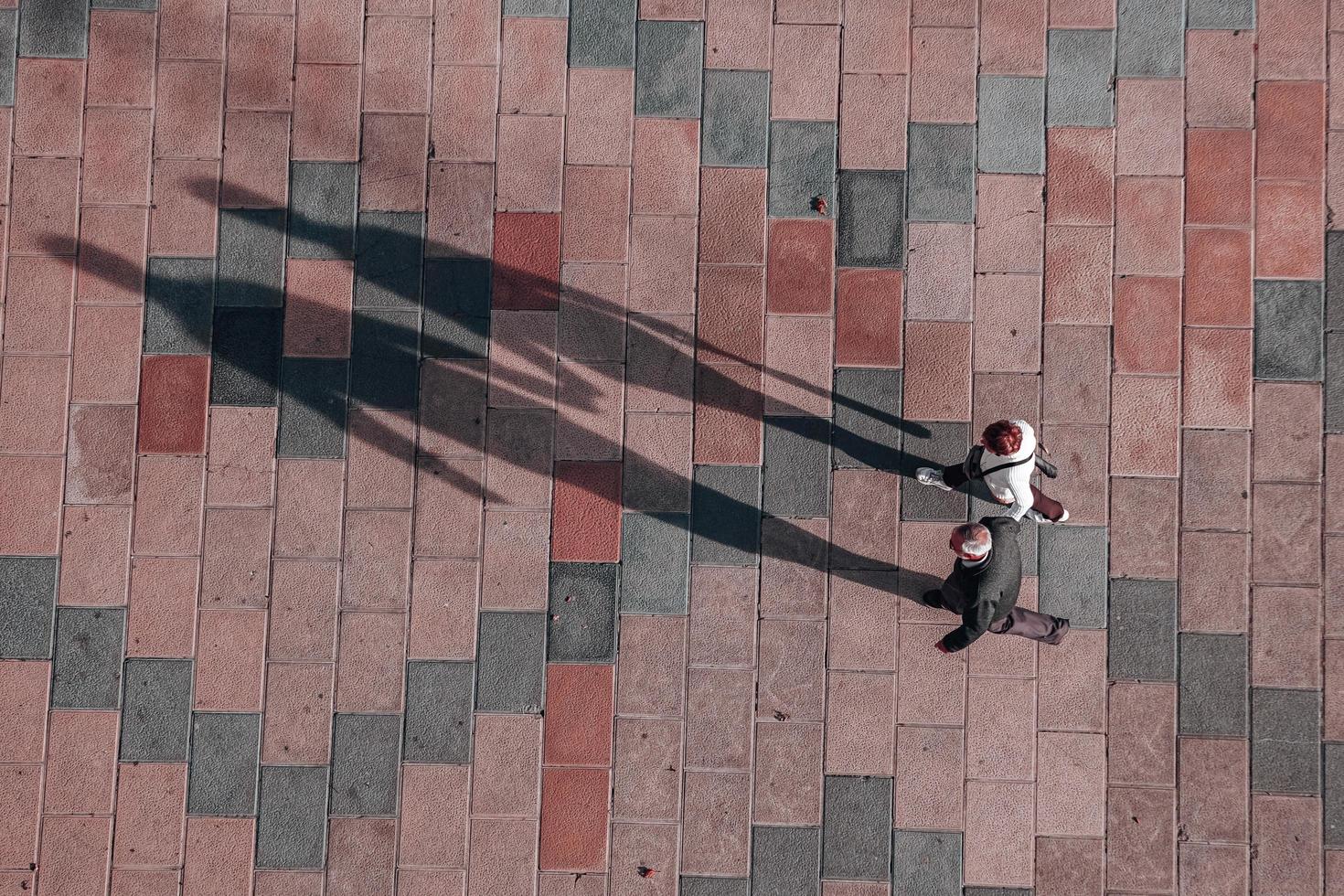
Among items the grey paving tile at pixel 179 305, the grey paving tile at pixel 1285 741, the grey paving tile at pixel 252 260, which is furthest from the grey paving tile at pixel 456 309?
the grey paving tile at pixel 1285 741

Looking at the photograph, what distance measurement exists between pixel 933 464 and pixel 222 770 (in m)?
4.38

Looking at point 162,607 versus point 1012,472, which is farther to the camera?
point 162,607

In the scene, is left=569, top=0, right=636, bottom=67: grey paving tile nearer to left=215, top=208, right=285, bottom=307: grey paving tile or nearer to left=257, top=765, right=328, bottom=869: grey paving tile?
left=215, top=208, right=285, bottom=307: grey paving tile

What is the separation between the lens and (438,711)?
524cm

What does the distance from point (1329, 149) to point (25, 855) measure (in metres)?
8.48

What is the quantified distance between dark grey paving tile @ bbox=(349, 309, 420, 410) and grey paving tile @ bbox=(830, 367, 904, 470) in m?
2.48

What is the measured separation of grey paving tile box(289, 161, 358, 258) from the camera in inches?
213

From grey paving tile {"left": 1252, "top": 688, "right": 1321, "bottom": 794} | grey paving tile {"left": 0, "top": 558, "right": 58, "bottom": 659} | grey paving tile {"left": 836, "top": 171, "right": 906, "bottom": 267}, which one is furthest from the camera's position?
grey paving tile {"left": 836, "top": 171, "right": 906, "bottom": 267}

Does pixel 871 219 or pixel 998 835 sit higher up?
pixel 871 219

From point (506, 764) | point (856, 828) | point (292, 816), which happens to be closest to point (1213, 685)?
point (856, 828)

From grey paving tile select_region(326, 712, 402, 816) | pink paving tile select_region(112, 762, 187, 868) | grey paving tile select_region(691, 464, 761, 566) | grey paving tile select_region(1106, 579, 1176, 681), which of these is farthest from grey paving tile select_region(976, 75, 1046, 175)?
pink paving tile select_region(112, 762, 187, 868)

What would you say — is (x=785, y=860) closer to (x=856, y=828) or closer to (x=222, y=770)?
(x=856, y=828)

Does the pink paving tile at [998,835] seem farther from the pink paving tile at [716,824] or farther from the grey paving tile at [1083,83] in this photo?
the grey paving tile at [1083,83]

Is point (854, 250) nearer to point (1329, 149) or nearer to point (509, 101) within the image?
point (509, 101)
